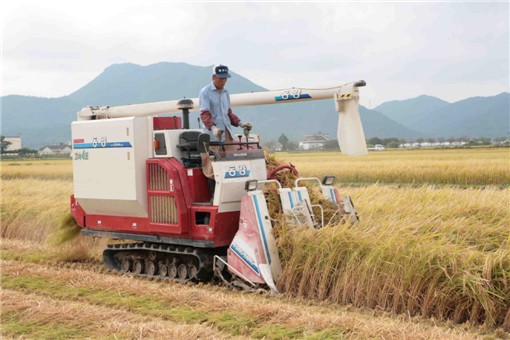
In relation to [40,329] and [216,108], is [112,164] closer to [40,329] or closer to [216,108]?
[216,108]

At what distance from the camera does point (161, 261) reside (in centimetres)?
1070

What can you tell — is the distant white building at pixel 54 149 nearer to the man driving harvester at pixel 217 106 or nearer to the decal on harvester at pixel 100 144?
the decal on harvester at pixel 100 144

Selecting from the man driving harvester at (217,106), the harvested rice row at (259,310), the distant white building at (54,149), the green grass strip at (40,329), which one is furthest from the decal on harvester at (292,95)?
the distant white building at (54,149)

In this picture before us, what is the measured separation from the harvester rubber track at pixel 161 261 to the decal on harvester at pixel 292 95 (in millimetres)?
2834

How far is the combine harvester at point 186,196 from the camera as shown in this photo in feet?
31.4

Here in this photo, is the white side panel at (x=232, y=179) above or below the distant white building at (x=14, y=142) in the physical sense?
below

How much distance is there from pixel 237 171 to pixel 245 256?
4.15ft

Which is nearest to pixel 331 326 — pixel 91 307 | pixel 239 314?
pixel 239 314

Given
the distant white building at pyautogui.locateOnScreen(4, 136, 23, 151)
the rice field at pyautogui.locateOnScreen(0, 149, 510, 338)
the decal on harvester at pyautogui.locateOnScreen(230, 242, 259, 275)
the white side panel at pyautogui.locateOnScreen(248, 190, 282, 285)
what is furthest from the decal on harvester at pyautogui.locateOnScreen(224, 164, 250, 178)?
the distant white building at pyautogui.locateOnScreen(4, 136, 23, 151)

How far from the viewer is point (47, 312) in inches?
311

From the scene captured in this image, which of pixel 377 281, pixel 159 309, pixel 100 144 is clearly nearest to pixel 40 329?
pixel 159 309

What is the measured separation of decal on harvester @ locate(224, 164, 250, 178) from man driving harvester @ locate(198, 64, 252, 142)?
1.92 feet

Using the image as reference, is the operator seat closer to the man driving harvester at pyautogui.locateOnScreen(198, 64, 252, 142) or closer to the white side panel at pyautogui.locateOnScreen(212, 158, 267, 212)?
the man driving harvester at pyautogui.locateOnScreen(198, 64, 252, 142)

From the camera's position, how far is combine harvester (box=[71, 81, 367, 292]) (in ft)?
31.4
